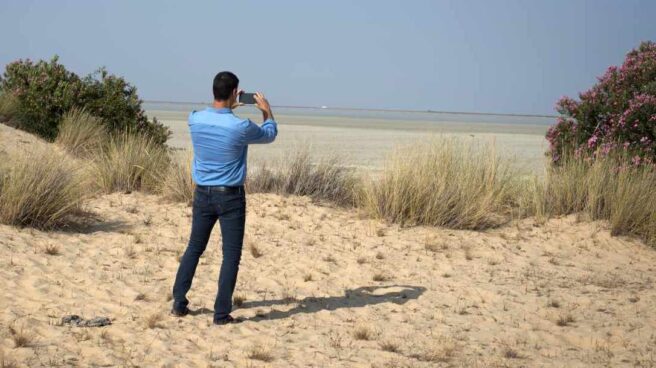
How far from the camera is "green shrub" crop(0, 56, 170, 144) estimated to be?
15.2 metres

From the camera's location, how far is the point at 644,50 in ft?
40.1

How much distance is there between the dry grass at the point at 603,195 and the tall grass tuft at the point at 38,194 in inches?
229

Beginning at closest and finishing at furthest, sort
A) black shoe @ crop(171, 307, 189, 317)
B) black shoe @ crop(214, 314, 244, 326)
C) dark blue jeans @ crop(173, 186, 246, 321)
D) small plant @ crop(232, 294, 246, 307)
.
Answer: dark blue jeans @ crop(173, 186, 246, 321), black shoe @ crop(214, 314, 244, 326), black shoe @ crop(171, 307, 189, 317), small plant @ crop(232, 294, 246, 307)

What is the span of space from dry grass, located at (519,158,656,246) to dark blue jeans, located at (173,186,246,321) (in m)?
5.58

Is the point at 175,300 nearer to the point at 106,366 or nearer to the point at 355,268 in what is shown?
the point at 106,366

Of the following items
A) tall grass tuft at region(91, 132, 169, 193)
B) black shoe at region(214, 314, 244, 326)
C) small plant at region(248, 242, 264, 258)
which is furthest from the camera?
tall grass tuft at region(91, 132, 169, 193)

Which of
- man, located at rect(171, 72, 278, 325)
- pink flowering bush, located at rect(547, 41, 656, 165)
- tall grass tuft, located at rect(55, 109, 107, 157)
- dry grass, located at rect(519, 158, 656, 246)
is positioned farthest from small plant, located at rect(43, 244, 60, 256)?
pink flowering bush, located at rect(547, 41, 656, 165)

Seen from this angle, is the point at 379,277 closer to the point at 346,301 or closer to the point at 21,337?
the point at 346,301

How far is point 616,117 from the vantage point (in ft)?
37.3

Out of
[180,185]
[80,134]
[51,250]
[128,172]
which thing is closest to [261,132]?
[51,250]

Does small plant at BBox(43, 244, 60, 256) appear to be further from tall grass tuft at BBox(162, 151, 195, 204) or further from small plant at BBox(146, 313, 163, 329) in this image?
tall grass tuft at BBox(162, 151, 195, 204)

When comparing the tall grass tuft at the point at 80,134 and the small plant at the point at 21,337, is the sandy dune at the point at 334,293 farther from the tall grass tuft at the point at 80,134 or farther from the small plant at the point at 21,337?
the tall grass tuft at the point at 80,134

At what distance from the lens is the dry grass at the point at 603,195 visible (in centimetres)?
968

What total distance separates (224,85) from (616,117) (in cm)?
754
